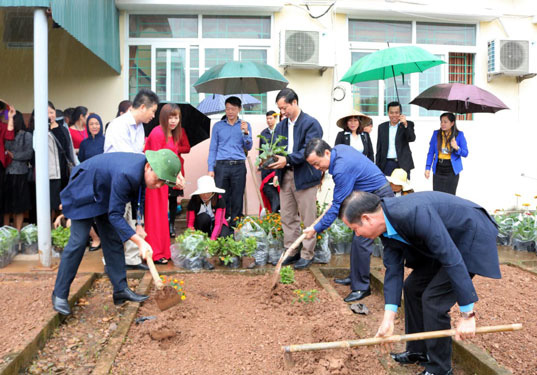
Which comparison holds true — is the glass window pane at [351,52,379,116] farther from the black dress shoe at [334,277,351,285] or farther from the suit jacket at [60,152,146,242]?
the suit jacket at [60,152,146,242]

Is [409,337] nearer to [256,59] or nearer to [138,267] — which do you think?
[138,267]

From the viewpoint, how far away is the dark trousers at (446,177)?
6586 mm

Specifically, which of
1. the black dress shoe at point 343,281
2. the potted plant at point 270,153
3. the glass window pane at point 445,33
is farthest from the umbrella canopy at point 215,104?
the black dress shoe at point 343,281

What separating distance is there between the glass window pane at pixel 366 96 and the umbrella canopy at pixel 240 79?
2468mm

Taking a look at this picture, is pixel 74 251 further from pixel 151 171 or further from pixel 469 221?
pixel 469 221

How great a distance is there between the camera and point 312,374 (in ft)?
10.1

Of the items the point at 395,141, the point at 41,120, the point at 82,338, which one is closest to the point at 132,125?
the point at 41,120

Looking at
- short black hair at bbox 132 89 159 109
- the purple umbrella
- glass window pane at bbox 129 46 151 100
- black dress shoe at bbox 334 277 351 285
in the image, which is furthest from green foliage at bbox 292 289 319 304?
glass window pane at bbox 129 46 151 100

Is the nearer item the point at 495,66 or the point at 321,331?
the point at 321,331

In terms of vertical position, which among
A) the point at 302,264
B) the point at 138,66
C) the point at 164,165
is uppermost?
the point at 138,66

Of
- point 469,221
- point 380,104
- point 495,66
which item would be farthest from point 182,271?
point 495,66

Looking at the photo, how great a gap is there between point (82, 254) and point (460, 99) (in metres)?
5.01

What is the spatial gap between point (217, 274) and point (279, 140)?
68.6 inches

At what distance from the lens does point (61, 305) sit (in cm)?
386
